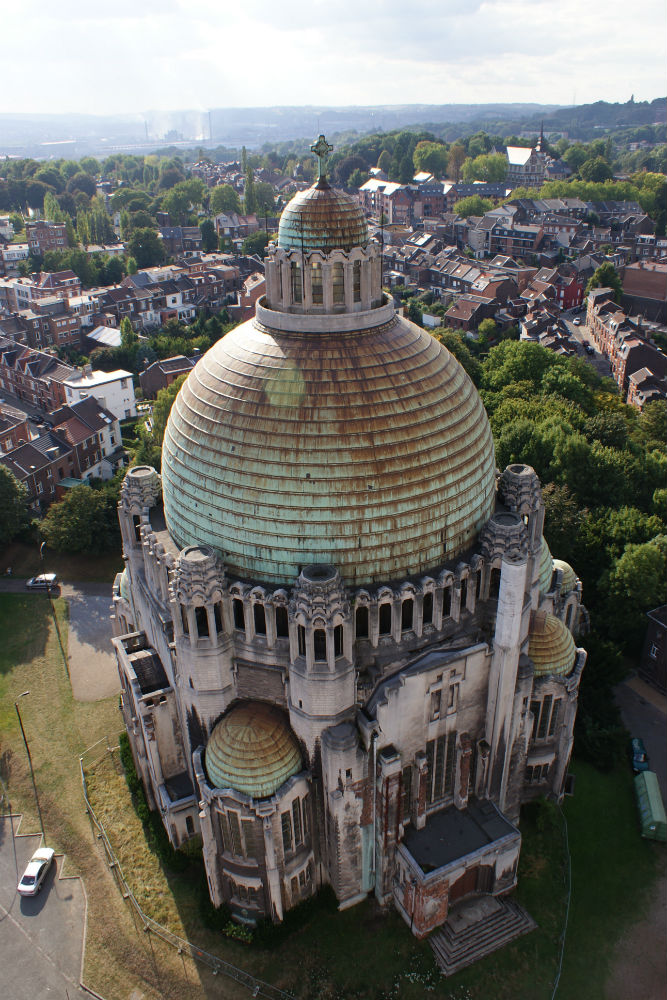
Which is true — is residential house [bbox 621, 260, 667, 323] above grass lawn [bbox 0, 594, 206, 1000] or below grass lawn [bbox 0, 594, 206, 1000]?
above

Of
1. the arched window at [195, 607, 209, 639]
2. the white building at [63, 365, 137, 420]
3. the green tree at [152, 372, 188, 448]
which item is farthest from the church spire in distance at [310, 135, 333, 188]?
the white building at [63, 365, 137, 420]

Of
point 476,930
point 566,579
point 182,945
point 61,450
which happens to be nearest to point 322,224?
point 566,579

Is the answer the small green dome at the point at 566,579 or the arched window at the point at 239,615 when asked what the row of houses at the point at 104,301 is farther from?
the arched window at the point at 239,615

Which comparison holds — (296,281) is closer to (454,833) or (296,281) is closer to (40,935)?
(454,833)

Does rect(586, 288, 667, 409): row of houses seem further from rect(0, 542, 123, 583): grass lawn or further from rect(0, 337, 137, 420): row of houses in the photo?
rect(0, 542, 123, 583): grass lawn

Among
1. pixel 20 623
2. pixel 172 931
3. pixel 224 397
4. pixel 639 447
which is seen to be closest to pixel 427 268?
pixel 639 447

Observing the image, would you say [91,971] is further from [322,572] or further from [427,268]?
[427,268]
